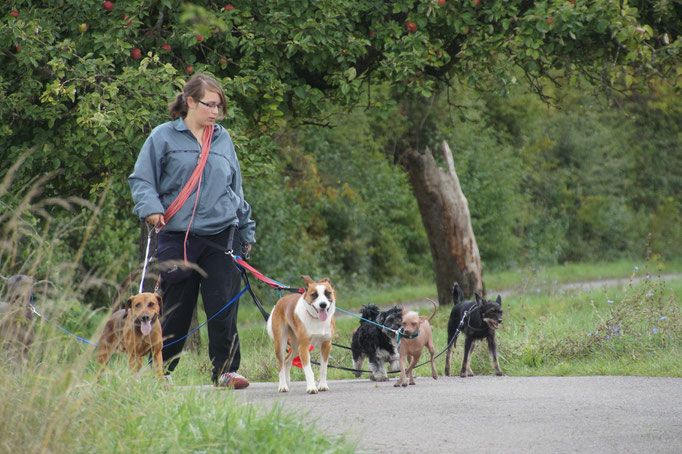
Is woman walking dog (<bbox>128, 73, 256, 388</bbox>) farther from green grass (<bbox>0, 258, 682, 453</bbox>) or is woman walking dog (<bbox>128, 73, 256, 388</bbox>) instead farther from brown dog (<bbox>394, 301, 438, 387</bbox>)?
brown dog (<bbox>394, 301, 438, 387</bbox>)

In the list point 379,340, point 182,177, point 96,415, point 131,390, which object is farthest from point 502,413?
point 182,177

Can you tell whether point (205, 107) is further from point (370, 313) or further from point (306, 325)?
point (370, 313)

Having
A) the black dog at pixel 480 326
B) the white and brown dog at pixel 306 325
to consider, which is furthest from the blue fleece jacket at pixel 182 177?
the black dog at pixel 480 326

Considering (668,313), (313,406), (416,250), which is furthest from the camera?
(416,250)

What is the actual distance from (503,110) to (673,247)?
11.2 meters

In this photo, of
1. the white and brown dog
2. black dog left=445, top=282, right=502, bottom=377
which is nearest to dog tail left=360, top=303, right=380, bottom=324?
black dog left=445, top=282, right=502, bottom=377

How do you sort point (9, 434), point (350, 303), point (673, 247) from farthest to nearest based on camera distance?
1. point (673, 247)
2. point (350, 303)
3. point (9, 434)

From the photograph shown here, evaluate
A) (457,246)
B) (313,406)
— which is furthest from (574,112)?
(313,406)

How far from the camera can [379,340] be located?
8.44 metres

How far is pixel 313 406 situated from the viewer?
638 cm

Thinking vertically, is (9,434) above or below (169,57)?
below

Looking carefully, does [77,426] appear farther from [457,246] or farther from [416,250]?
[416,250]

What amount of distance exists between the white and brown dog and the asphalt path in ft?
0.65

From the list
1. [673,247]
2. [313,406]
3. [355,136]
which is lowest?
[673,247]
